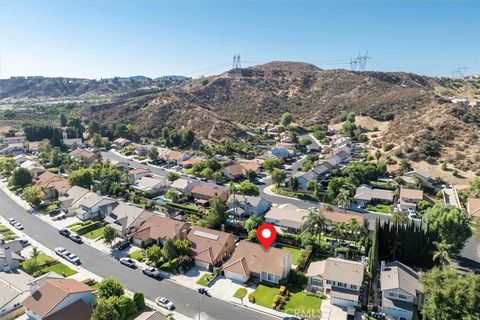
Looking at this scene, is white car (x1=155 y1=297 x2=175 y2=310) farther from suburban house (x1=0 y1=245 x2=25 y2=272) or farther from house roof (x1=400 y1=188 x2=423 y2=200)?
house roof (x1=400 y1=188 x2=423 y2=200)

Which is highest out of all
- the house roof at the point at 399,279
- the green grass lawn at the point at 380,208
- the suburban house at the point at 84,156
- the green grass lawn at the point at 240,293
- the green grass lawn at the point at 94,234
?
the suburban house at the point at 84,156

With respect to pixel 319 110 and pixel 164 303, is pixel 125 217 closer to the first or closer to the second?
pixel 164 303

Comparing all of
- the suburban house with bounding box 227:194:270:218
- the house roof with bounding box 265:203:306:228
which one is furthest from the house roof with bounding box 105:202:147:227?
Answer: the house roof with bounding box 265:203:306:228

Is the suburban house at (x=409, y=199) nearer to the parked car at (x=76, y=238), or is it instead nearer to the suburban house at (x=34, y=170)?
the parked car at (x=76, y=238)

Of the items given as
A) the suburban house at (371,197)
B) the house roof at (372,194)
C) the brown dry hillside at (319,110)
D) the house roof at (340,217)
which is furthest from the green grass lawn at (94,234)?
the brown dry hillside at (319,110)

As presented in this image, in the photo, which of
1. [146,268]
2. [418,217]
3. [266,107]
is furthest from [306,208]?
[266,107]

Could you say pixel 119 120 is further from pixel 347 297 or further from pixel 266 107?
pixel 347 297

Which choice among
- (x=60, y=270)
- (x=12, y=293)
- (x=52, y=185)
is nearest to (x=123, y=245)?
(x=60, y=270)
